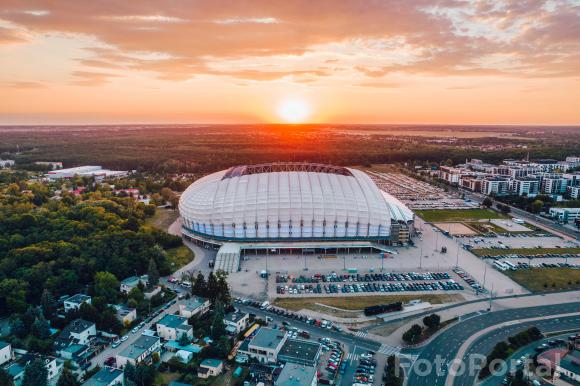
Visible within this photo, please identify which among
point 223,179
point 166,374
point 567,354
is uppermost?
point 223,179

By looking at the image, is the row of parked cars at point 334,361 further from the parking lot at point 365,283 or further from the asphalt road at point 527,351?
the parking lot at point 365,283

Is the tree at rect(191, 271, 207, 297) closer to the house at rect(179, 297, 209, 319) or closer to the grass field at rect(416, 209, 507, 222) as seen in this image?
the house at rect(179, 297, 209, 319)

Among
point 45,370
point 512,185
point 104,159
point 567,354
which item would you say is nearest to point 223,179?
point 45,370

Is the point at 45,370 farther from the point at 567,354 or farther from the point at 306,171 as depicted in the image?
the point at 306,171

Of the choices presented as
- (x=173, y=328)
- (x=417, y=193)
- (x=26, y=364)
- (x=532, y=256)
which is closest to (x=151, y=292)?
(x=173, y=328)

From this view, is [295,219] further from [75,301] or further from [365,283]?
[75,301]

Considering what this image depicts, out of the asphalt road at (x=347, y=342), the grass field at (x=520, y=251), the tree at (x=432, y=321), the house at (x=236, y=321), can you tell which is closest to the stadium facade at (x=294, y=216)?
the grass field at (x=520, y=251)

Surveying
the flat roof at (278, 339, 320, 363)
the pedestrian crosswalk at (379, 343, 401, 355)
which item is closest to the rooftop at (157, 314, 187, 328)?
the flat roof at (278, 339, 320, 363)
